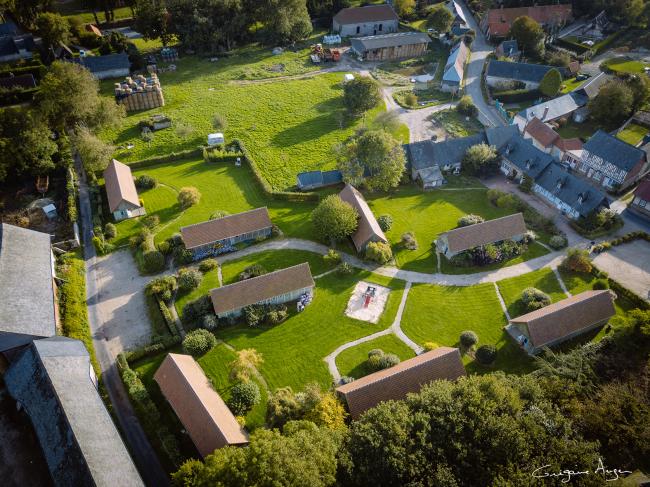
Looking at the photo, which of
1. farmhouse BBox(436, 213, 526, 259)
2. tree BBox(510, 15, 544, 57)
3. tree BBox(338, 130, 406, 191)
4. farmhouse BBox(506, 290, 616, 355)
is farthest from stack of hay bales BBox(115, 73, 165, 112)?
tree BBox(510, 15, 544, 57)

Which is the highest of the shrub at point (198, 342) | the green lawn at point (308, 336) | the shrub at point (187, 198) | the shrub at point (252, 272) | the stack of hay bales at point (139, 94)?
the stack of hay bales at point (139, 94)

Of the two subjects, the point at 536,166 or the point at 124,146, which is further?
the point at 124,146

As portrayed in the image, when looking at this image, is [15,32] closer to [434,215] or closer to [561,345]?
[434,215]

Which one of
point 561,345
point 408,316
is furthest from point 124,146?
point 561,345

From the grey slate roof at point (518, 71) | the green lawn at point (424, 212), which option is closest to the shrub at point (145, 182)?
the green lawn at point (424, 212)

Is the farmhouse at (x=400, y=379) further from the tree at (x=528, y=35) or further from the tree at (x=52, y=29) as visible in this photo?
the tree at (x=52, y=29)

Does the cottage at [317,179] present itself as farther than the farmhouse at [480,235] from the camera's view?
Yes

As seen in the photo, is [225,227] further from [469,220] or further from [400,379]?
[469,220]

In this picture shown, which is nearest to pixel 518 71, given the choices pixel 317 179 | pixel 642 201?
pixel 642 201
